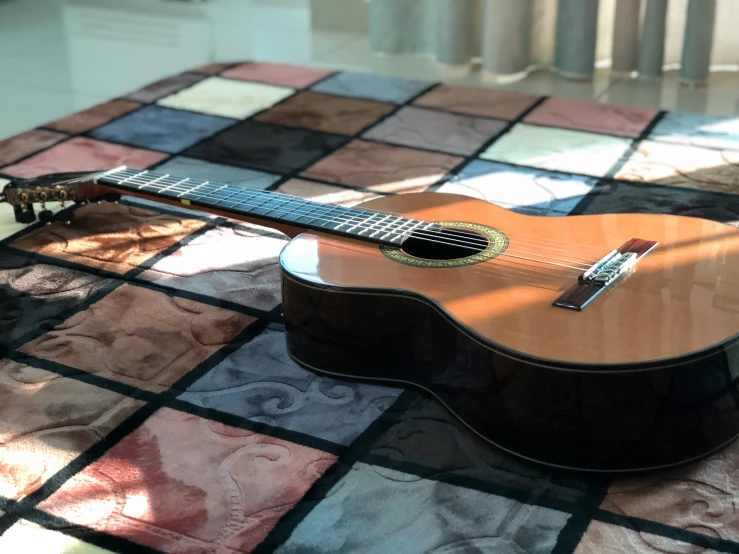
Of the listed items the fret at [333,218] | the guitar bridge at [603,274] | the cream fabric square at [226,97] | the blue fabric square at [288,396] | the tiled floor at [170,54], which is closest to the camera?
the guitar bridge at [603,274]

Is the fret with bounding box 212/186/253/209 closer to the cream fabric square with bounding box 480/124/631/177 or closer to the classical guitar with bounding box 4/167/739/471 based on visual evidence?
the classical guitar with bounding box 4/167/739/471

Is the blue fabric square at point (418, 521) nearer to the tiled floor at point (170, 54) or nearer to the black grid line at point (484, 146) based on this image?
the black grid line at point (484, 146)

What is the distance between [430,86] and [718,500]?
6.05 ft

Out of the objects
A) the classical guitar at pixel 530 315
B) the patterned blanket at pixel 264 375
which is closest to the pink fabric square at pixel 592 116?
the patterned blanket at pixel 264 375

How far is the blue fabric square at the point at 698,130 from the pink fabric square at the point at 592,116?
0.17 feet

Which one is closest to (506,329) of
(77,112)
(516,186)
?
(516,186)

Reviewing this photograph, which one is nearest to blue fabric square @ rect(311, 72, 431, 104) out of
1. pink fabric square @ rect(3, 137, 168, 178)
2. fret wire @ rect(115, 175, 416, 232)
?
pink fabric square @ rect(3, 137, 168, 178)

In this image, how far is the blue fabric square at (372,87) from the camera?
277 centimetres

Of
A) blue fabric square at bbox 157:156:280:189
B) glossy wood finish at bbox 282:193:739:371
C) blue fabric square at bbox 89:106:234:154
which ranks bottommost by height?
blue fabric square at bbox 157:156:280:189

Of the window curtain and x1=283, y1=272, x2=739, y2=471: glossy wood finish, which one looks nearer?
x1=283, y1=272, x2=739, y2=471: glossy wood finish

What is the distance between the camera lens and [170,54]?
334cm

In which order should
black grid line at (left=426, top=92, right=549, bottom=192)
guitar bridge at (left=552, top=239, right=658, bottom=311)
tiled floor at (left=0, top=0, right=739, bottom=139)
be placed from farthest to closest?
tiled floor at (left=0, top=0, right=739, bottom=139) → black grid line at (left=426, top=92, right=549, bottom=192) → guitar bridge at (left=552, top=239, right=658, bottom=311)

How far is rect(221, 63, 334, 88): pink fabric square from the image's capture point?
290 cm

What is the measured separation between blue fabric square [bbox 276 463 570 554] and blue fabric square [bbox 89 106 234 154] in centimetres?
139
